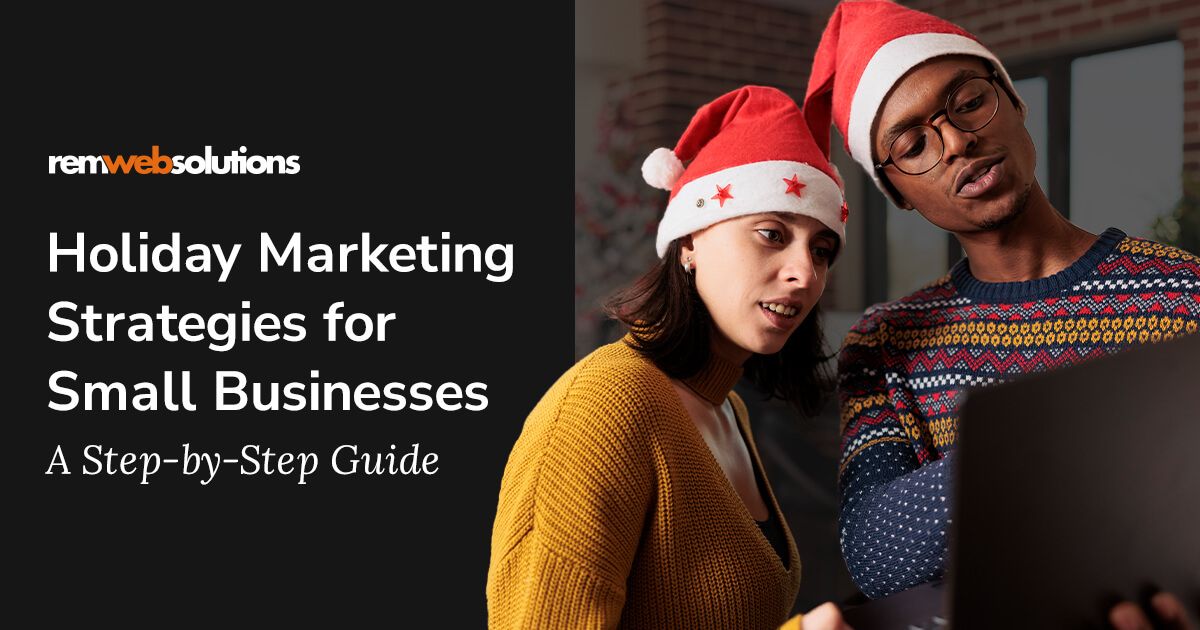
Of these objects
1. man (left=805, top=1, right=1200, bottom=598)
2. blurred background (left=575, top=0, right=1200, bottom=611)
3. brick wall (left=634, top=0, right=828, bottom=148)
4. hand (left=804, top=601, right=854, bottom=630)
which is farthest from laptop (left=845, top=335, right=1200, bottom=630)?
brick wall (left=634, top=0, right=828, bottom=148)

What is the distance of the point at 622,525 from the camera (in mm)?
1177

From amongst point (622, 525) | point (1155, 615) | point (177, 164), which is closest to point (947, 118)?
point (622, 525)

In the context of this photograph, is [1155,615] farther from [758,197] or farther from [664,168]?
[664,168]

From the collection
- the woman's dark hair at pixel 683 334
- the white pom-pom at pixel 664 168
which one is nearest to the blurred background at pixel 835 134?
the woman's dark hair at pixel 683 334

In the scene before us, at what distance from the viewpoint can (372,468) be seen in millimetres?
3215

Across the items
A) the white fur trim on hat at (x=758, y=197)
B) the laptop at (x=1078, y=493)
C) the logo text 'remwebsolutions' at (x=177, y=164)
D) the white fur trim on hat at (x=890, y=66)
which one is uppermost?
the logo text 'remwebsolutions' at (x=177, y=164)

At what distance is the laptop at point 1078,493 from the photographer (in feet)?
1.65

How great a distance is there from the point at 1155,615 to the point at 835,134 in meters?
5.48

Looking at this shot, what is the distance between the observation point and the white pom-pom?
1.57 meters

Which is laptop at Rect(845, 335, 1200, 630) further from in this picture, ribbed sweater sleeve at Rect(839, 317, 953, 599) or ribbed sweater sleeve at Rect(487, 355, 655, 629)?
ribbed sweater sleeve at Rect(487, 355, 655, 629)

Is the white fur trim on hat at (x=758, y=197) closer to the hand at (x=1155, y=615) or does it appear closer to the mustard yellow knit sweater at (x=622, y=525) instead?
the mustard yellow knit sweater at (x=622, y=525)

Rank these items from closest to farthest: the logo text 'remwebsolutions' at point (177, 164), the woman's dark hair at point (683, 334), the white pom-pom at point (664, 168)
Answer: the woman's dark hair at point (683, 334), the white pom-pom at point (664, 168), the logo text 'remwebsolutions' at point (177, 164)

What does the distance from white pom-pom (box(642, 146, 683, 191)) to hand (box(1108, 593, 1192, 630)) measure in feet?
3.44

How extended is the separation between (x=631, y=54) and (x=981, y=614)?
16.5ft
